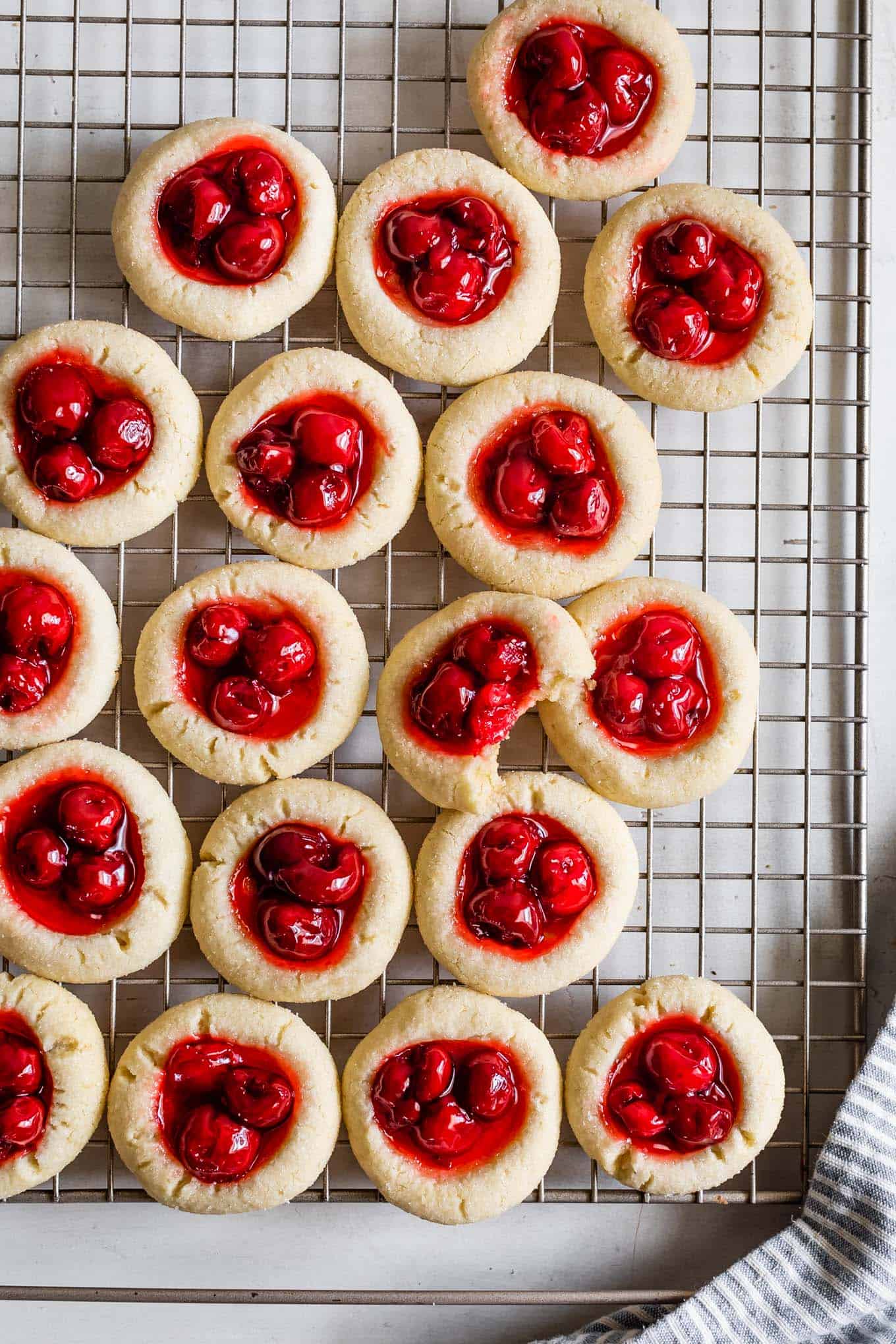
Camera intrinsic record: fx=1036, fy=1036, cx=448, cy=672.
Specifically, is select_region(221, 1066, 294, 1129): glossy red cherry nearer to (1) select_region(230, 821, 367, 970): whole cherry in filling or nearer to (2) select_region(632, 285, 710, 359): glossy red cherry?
(1) select_region(230, 821, 367, 970): whole cherry in filling

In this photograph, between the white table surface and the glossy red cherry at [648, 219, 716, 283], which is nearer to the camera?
the glossy red cherry at [648, 219, 716, 283]

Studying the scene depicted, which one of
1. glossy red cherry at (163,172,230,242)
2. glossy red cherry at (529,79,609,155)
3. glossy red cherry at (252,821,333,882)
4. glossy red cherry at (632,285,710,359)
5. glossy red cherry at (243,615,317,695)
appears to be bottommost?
glossy red cherry at (252,821,333,882)

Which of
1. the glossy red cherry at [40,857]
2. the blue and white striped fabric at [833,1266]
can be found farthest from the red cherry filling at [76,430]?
the blue and white striped fabric at [833,1266]

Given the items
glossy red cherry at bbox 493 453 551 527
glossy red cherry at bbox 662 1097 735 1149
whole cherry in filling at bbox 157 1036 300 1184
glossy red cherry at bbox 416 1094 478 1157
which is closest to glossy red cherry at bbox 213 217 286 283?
glossy red cherry at bbox 493 453 551 527

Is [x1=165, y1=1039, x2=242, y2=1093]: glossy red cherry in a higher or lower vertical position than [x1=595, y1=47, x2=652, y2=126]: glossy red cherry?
lower

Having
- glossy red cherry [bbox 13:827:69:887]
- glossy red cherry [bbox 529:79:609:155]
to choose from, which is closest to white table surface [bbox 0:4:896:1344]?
glossy red cherry [bbox 13:827:69:887]
